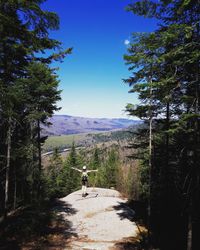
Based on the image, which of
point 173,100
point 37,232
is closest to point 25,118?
point 37,232

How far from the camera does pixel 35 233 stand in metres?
12.3

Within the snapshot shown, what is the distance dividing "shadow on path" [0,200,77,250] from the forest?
0.69 metres

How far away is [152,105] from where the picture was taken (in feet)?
42.0

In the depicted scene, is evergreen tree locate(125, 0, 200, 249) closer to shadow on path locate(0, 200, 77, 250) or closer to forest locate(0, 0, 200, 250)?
forest locate(0, 0, 200, 250)

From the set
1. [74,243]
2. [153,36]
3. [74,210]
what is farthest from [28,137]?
[153,36]

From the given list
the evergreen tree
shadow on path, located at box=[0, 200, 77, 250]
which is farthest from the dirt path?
the evergreen tree

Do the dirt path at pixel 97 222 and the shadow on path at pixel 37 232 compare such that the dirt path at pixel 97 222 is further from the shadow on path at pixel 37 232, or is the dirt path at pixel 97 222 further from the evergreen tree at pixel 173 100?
the evergreen tree at pixel 173 100

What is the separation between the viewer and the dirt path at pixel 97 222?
11.4m

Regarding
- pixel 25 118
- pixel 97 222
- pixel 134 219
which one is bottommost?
pixel 97 222

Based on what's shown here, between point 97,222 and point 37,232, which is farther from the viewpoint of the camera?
point 97,222

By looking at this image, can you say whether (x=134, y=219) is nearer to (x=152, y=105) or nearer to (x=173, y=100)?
(x=152, y=105)

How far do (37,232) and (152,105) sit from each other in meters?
9.49

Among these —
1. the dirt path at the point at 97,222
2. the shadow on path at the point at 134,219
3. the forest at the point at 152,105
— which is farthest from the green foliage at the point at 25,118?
the shadow on path at the point at 134,219

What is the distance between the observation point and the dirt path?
1138 centimetres
